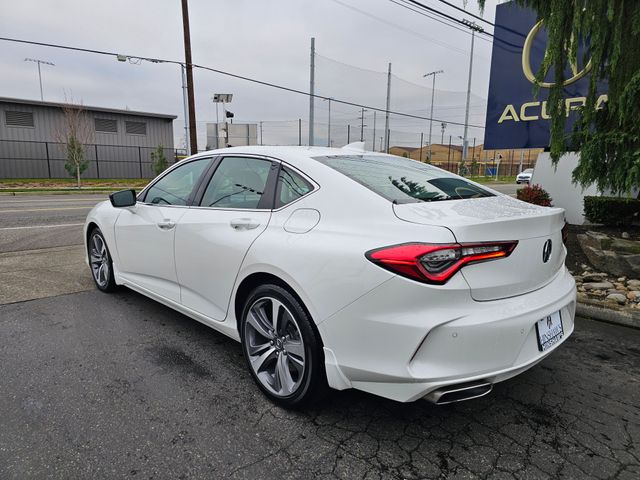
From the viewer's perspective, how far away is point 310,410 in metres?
2.52

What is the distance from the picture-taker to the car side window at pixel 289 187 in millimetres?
2617

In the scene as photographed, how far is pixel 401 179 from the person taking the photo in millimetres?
2777

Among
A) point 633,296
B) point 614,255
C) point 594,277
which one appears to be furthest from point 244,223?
point 614,255

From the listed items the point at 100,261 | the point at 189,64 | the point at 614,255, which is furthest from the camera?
the point at 189,64

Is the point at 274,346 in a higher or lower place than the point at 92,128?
lower

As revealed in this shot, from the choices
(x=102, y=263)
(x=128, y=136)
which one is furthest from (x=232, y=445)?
(x=128, y=136)

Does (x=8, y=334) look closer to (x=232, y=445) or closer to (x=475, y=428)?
(x=232, y=445)

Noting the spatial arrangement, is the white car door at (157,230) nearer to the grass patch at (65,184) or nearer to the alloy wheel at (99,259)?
the alloy wheel at (99,259)

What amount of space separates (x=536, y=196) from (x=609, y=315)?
17.9 feet

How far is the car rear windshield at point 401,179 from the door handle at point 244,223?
0.58m

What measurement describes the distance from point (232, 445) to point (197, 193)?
73.7 inches

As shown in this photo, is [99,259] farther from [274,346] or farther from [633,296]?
[633,296]

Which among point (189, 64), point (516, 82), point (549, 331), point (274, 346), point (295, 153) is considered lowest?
point (274, 346)

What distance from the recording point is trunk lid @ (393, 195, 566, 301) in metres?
2.03
